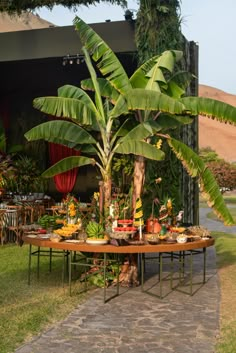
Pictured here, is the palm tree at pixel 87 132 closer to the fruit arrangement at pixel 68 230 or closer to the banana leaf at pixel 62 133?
the banana leaf at pixel 62 133

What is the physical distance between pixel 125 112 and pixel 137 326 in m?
2.59

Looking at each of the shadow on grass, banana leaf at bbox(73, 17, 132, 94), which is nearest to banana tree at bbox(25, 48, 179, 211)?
banana leaf at bbox(73, 17, 132, 94)

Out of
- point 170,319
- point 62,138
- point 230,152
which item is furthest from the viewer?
point 230,152

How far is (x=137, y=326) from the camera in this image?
16.6 ft

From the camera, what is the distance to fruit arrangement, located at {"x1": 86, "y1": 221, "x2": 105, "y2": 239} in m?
6.07

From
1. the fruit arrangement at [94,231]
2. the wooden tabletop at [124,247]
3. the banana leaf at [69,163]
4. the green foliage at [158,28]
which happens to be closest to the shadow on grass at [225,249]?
the wooden tabletop at [124,247]

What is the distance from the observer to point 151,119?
6812 millimetres

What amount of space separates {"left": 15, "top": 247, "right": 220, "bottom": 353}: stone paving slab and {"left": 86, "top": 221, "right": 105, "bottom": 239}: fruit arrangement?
0.70 meters

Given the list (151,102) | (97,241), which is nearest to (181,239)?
(97,241)

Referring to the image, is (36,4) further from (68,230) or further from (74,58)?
(68,230)

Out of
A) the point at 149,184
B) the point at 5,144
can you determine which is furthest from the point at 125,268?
the point at 5,144

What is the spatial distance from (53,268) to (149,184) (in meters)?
3.00

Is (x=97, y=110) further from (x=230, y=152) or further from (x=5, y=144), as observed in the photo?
(x=230, y=152)

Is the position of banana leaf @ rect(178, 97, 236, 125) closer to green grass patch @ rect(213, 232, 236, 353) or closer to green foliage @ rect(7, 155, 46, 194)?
green grass patch @ rect(213, 232, 236, 353)
